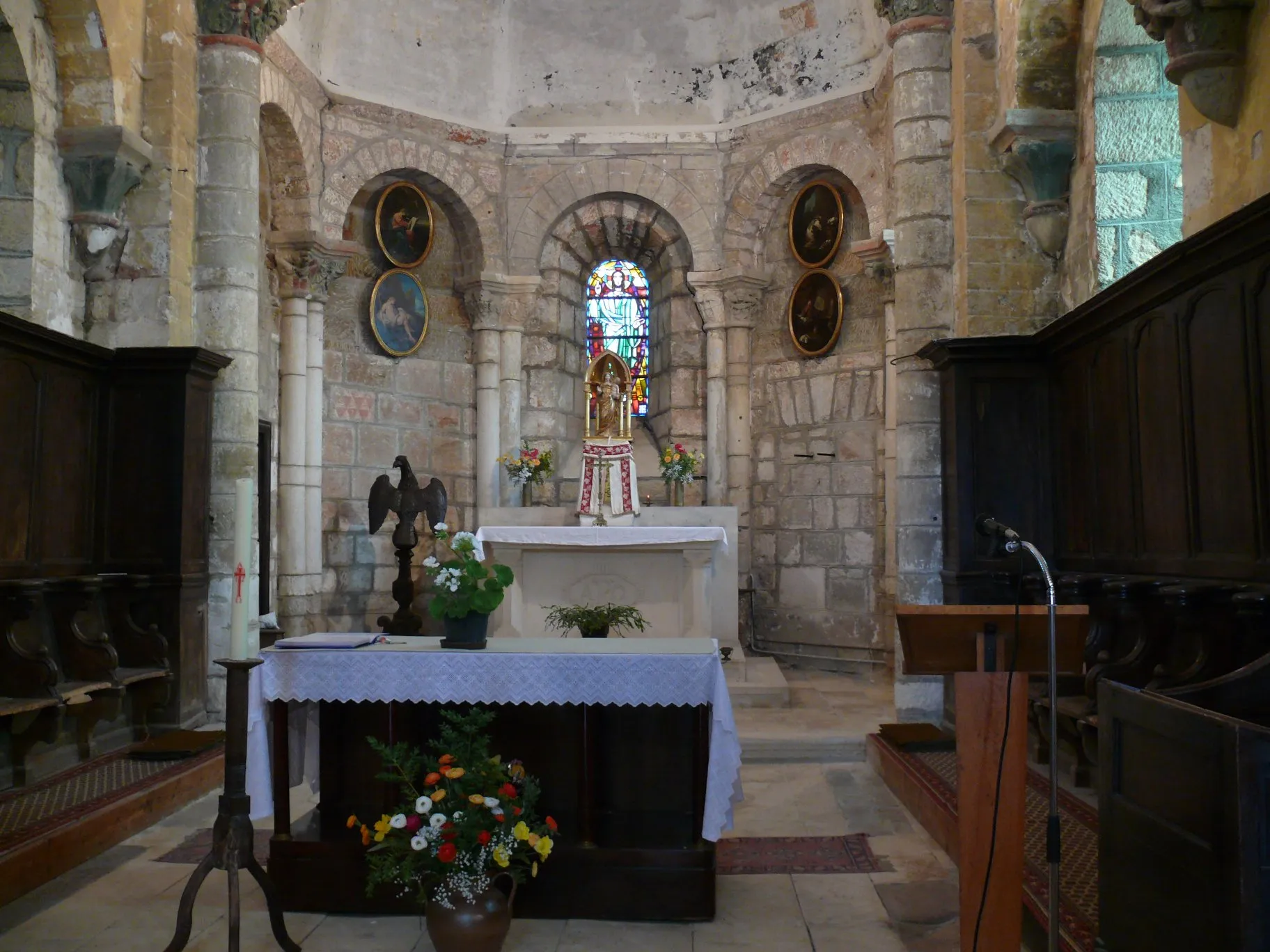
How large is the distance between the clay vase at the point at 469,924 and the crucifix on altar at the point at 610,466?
21.0 feet

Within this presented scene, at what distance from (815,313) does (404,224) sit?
14.8ft

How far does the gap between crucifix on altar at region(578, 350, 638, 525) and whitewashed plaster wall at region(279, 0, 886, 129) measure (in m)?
3.72

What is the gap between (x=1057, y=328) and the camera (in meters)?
6.80

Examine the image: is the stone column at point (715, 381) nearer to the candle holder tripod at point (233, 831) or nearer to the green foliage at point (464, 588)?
the green foliage at point (464, 588)

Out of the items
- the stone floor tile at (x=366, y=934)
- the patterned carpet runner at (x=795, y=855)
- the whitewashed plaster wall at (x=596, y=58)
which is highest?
the whitewashed plaster wall at (x=596, y=58)

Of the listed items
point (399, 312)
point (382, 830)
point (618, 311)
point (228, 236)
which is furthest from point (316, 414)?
point (382, 830)

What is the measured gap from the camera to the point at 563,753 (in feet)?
14.3

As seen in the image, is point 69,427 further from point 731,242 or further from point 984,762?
point 731,242

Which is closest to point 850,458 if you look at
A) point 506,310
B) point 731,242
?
point 731,242

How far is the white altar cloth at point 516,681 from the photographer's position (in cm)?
402

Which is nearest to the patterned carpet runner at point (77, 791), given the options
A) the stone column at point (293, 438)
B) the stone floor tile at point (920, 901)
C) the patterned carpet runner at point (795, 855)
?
the patterned carpet runner at point (795, 855)

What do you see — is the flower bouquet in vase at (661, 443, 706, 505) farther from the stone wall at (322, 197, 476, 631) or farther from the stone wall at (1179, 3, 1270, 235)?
the stone wall at (1179, 3, 1270, 235)

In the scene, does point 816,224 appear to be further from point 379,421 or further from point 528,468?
point 379,421

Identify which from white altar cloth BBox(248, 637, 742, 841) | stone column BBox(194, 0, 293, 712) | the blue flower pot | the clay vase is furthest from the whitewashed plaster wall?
the clay vase
